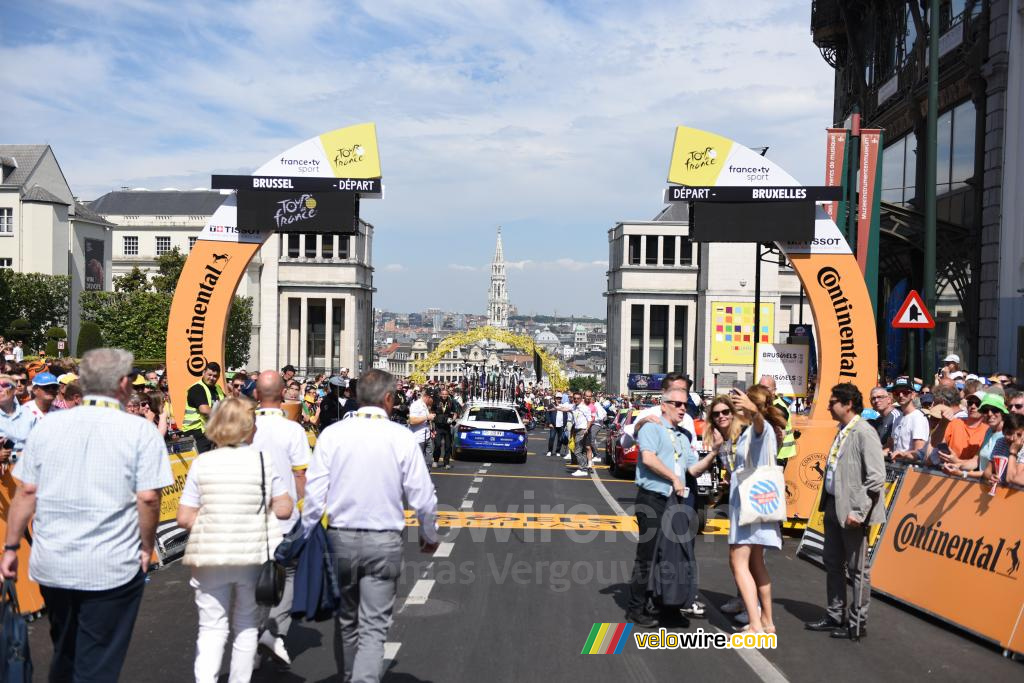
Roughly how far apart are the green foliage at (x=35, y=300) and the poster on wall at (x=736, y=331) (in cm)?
4894

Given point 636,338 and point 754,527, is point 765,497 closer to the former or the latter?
point 754,527

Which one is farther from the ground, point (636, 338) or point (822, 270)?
point (822, 270)

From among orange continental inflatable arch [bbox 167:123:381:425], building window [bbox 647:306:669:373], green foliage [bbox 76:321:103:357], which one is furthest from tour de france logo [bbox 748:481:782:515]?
building window [bbox 647:306:669:373]

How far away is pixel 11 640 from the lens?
4.85 m

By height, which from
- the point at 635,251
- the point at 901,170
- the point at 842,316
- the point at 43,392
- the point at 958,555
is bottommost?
the point at 958,555

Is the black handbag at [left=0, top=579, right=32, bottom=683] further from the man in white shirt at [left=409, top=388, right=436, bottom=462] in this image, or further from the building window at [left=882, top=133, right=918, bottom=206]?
Result: the building window at [left=882, top=133, right=918, bottom=206]

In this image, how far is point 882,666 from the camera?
695 centimetres

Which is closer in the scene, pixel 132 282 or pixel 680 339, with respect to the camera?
pixel 132 282

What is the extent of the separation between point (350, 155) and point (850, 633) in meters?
11.1

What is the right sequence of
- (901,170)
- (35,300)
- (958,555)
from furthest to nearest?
(35,300) → (901,170) → (958,555)

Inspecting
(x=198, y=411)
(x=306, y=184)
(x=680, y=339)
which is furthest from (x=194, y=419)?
(x=680, y=339)

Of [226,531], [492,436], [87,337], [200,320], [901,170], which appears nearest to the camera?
[226,531]

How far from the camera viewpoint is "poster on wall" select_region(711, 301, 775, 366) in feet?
254

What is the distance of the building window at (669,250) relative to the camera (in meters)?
95.2
